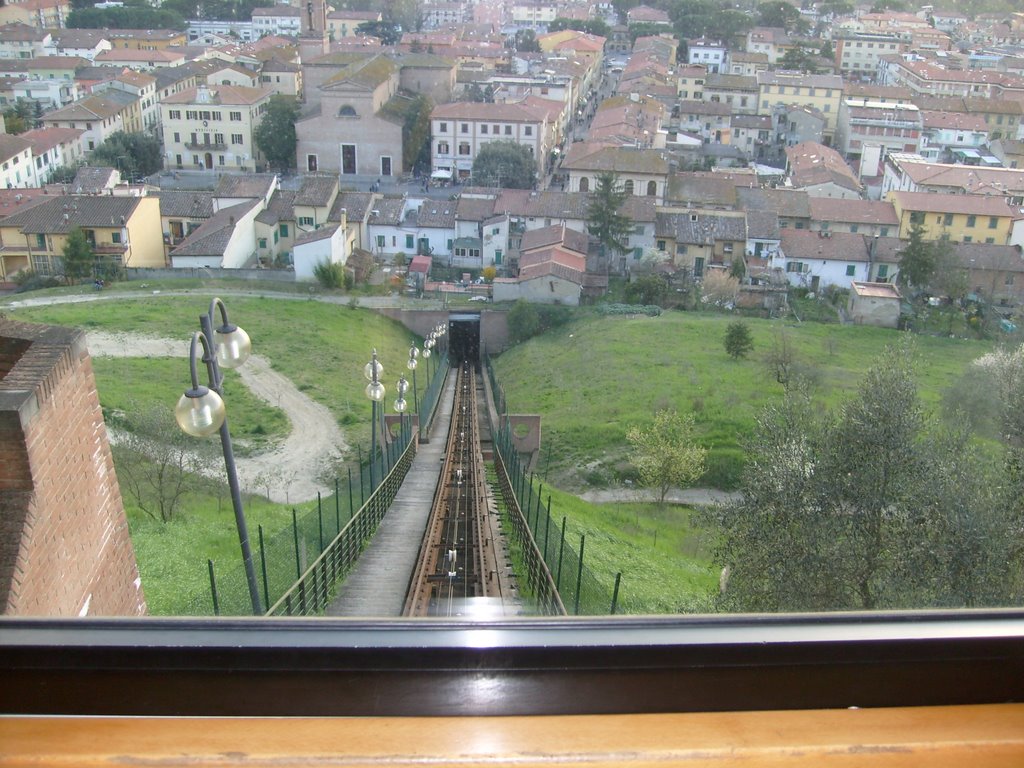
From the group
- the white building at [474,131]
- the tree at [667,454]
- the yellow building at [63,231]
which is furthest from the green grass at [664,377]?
the white building at [474,131]

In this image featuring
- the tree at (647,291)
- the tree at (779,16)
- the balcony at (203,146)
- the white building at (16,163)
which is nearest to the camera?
the tree at (647,291)

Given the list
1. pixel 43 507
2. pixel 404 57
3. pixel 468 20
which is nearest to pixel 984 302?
pixel 43 507

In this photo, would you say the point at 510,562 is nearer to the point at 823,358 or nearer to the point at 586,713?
the point at 586,713

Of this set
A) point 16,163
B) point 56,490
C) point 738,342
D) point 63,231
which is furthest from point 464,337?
point 56,490

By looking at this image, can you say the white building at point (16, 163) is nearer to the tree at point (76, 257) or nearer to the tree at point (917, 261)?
the tree at point (76, 257)

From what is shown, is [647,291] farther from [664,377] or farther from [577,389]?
[577,389]
